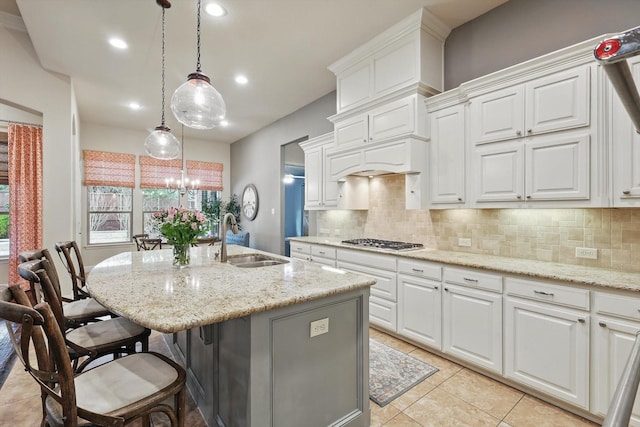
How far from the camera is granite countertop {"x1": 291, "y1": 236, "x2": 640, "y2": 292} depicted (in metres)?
1.92

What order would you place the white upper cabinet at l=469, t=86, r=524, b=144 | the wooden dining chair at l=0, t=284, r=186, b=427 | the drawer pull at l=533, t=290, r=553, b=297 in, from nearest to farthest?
the wooden dining chair at l=0, t=284, r=186, b=427, the drawer pull at l=533, t=290, r=553, b=297, the white upper cabinet at l=469, t=86, r=524, b=144

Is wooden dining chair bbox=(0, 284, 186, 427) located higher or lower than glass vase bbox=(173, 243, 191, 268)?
lower

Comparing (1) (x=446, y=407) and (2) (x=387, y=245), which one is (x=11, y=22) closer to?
(2) (x=387, y=245)

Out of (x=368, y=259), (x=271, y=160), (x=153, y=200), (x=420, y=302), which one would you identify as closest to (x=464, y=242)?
(x=420, y=302)

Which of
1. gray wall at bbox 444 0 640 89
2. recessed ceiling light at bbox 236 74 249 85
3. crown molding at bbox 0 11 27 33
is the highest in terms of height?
crown molding at bbox 0 11 27 33

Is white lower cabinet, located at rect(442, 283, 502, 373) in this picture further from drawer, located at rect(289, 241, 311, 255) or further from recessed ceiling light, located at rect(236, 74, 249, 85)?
recessed ceiling light, located at rect(236, 74, 249, 85)

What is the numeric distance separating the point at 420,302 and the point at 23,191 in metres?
5.69

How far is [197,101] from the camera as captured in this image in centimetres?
224

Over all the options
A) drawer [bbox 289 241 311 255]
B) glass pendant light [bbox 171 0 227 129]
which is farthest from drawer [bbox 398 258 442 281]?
glass pendant light [bbox 171 0 227 129]

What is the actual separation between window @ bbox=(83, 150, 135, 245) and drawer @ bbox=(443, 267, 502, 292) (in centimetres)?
682

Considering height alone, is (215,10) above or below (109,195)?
above

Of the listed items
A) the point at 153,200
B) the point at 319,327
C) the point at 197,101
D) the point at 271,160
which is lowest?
the point at 319,327

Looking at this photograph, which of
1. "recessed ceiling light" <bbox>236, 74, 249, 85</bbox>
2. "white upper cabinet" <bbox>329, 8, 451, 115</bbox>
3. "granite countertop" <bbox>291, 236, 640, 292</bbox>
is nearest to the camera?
"granite countertop" <bbox>291, 236, 640, 292</bbox>

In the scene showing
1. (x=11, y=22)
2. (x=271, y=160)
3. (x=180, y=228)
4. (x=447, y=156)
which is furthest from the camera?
(x=271, y=160)
